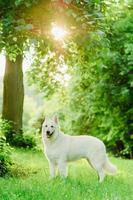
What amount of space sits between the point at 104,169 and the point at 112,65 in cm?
1676

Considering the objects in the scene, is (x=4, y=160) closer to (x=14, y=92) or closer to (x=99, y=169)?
(x=99, y=169)

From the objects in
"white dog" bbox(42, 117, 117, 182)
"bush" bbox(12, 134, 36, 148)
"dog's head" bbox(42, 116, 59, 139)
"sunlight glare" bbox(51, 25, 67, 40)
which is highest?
Result: "sunlight glare" bbox(51, 25, 67, 40)

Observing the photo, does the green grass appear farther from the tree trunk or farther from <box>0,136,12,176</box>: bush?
the tree trunk

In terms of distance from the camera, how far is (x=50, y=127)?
1159 cm

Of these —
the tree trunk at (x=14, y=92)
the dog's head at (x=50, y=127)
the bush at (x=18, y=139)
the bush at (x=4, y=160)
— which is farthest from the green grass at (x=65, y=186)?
the tree trunk at (x=14, y=92)

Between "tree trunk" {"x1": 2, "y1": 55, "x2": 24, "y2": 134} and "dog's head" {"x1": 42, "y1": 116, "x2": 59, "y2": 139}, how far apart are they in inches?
381

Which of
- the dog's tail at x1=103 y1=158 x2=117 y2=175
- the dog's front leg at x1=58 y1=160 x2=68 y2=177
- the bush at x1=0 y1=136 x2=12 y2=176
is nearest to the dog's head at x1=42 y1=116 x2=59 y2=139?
→ the dog's front leg at x1=58 y1=160 x2=68 y2=177

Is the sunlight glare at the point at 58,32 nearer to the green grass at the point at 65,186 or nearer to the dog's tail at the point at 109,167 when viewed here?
the green grass at the point at 65,186

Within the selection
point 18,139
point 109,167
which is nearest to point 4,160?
point 109,167

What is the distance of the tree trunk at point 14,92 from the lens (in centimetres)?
2141

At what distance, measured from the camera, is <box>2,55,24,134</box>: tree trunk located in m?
21.4

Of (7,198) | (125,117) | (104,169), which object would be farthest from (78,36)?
(125,117)

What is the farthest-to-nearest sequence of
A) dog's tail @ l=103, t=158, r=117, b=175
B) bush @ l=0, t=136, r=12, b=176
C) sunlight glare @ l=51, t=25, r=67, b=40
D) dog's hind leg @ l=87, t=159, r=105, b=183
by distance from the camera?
bush @ l=0, t=136, r=12, b=176 → dog's tail @ l=103, t=158, r=117, b=175 → dog's hind leg @ l=87, t=159, r=105, b=183 → sunlight glare @ l=51, t=25, r=67, b=40

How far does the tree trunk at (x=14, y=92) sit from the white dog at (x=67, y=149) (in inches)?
379
